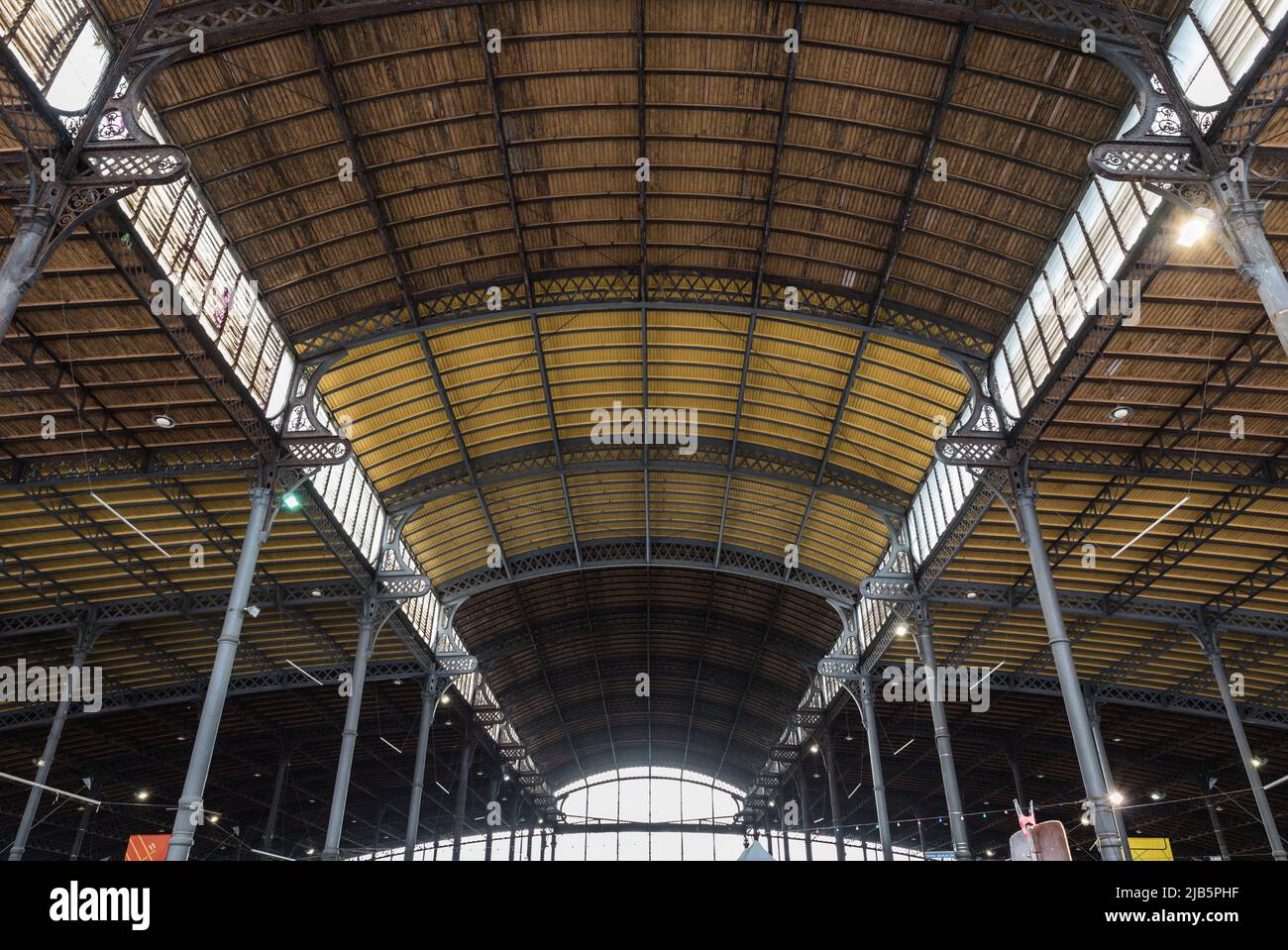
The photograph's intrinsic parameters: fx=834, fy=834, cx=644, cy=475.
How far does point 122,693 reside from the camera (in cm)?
4034

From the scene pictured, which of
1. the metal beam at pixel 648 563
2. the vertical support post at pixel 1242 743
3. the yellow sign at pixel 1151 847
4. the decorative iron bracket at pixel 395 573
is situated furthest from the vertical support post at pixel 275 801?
the vertical support post at pixel 1242 743

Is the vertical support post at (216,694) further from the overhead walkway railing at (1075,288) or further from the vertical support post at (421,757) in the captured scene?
the overhead walkway railing at (1075,288)

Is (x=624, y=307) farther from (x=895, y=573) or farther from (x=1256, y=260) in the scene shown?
(x=1256, y=260)

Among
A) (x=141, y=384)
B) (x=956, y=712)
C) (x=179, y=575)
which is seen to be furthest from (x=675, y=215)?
(x=956, y=712)

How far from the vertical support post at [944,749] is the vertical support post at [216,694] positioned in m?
23.5

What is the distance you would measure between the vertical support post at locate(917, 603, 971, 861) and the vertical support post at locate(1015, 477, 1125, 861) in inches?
294

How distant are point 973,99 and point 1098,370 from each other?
8524 mm

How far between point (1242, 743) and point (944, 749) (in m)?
11.8

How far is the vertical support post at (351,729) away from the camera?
30.5m

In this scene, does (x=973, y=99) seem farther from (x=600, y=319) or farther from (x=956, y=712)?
(x=956, y=712)

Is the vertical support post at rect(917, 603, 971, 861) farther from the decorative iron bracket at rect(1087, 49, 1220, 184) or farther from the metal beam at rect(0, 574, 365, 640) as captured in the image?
the metal beam at rect(0, 574, 365, 640)

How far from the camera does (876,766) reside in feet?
131

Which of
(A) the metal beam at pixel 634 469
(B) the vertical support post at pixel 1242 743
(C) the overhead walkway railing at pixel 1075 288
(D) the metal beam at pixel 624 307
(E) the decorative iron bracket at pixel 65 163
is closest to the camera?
(E) the decorative iron bracket at pixel 65 163
